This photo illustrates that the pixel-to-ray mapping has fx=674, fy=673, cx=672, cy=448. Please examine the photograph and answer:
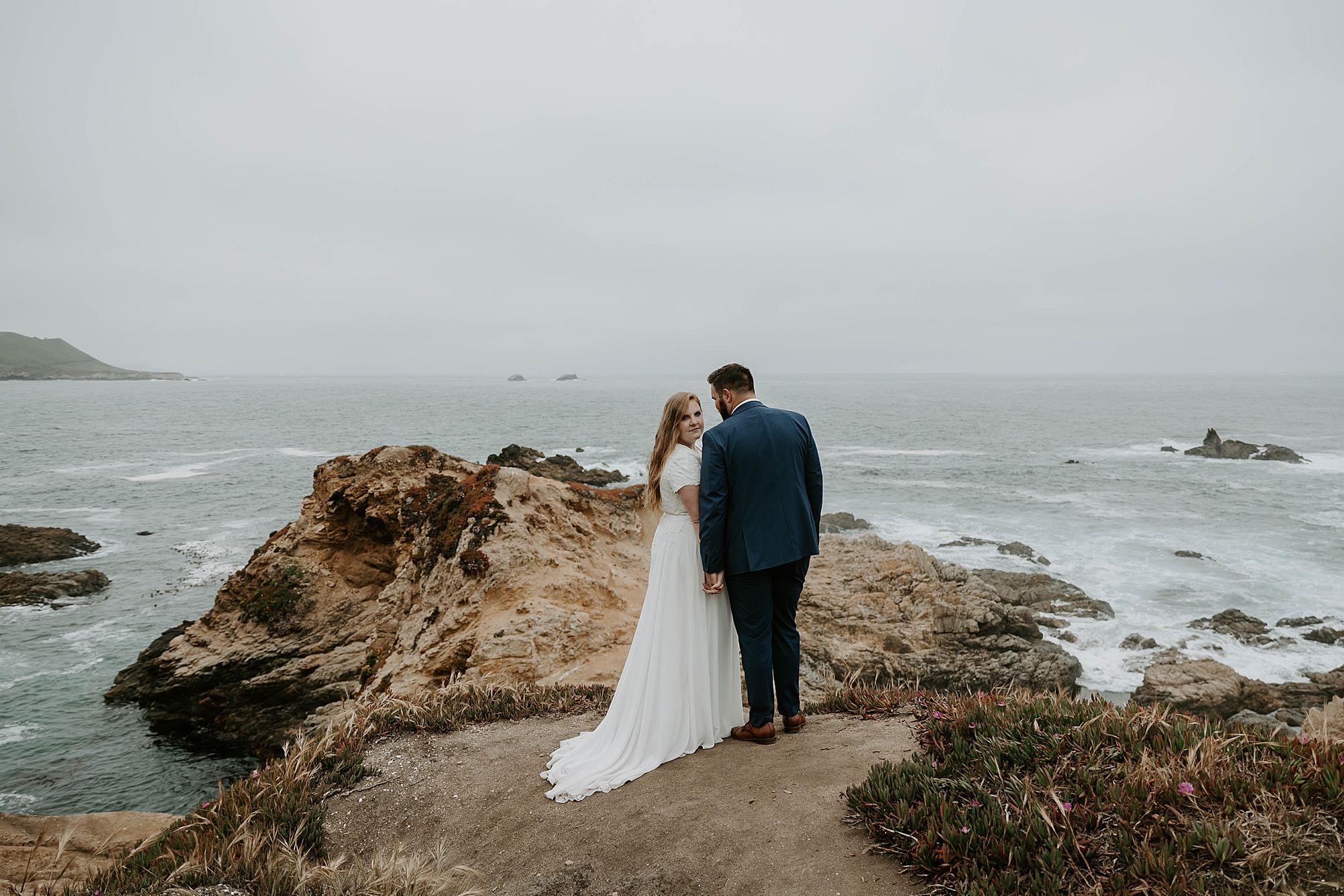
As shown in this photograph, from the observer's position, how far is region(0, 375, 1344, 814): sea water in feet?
44.0

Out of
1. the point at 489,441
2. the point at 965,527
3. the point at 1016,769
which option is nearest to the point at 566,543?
the point at 1016,769

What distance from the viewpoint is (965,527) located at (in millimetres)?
28781

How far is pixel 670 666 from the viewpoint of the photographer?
16.0 ft

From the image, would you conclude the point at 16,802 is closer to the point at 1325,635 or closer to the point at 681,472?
the point at 681,472

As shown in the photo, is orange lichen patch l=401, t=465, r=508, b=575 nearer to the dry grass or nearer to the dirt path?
the dry grass

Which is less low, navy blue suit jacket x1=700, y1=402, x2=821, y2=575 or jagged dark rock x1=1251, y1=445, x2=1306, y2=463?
navy blue suit jacket x1=700, y1=402, x2=821, y2=575

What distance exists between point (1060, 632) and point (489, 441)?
49.2 meters

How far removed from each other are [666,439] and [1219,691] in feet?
47.0

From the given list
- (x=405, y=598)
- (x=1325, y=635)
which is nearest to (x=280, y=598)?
(x=405, y=598)

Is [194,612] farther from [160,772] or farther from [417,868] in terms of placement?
[417,868]

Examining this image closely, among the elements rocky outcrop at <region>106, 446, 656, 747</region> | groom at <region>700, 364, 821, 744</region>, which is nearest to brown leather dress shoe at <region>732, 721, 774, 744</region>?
groom at <region>700, 364, 821, 744</region>

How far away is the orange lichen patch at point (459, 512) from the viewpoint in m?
9.91

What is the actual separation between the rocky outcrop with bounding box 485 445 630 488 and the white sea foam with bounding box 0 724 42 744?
19548 millimetres

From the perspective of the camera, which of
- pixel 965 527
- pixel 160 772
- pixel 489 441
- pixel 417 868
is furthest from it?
pixel 489 441
